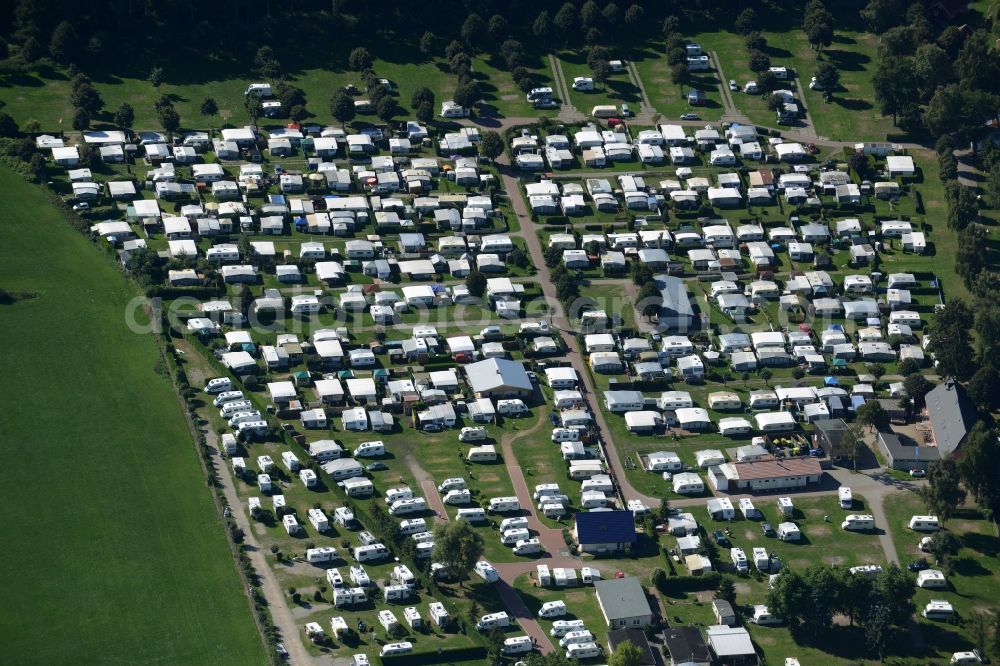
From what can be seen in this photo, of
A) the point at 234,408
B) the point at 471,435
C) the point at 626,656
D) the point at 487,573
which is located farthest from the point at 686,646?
the point at 234,408

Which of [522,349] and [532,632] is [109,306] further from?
[532,632]

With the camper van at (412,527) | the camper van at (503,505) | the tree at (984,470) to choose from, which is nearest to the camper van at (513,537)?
the camper van at (503,505)

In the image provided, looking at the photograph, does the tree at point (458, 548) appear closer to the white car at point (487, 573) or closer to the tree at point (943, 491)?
the white car at point (487, 573)

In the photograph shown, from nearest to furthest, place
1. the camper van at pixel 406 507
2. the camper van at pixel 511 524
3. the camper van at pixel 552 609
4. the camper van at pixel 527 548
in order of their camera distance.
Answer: the camper van at pixel 552 609, the camper van at pixel 527 548, the camper van at pixel 511 524, the camper van at pixel 406 507

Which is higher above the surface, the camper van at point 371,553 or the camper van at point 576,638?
the camper van at point 371,553

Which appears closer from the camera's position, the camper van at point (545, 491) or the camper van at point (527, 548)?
the camper van at point (527, 548)

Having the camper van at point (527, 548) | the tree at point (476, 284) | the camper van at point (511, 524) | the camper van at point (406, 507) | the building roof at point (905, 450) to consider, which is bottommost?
the camper van at point (527, 548)

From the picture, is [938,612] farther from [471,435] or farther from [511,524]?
[471,435]

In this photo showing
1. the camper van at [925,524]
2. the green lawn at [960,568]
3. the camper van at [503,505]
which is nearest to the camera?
the green lawn at [960,568]
